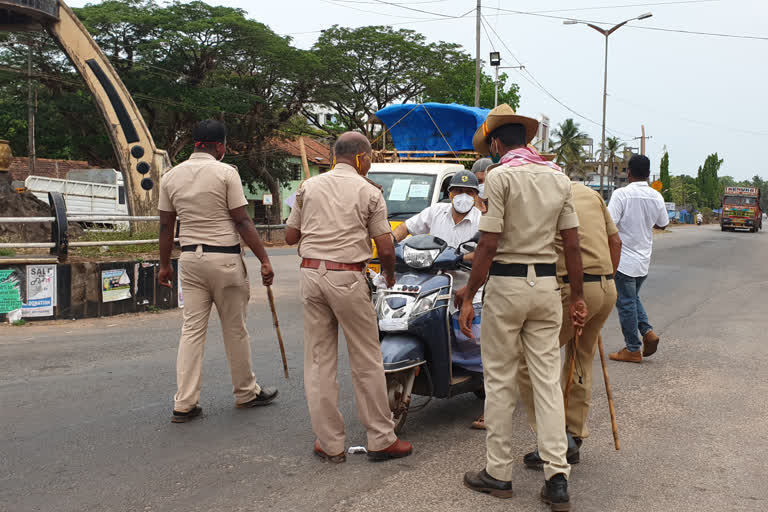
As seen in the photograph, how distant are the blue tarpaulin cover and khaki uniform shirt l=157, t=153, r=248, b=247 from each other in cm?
630

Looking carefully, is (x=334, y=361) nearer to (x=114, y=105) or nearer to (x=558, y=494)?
(x=558, y=494)

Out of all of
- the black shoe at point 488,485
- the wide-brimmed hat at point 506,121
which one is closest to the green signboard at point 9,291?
the wide-brimmed hat at point 506,121

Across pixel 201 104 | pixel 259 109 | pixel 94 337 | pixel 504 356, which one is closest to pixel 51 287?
pixel 94 337

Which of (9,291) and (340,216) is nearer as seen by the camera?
(340,216)

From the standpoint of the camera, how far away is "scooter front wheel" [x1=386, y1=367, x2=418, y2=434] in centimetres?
442

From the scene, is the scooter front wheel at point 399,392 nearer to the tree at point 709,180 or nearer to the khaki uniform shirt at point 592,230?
the khaki uniform shirt at point 592,230

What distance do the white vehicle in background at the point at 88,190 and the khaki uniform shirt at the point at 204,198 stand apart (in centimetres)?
2143

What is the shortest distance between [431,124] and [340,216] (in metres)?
7.50

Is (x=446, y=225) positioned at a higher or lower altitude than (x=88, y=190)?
lower

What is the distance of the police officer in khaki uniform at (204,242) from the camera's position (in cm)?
483

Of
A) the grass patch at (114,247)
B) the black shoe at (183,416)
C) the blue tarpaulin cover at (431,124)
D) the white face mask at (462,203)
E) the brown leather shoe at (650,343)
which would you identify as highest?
the blue tarpaulin cover at (431,124)

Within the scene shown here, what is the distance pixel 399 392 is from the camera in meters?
4.48

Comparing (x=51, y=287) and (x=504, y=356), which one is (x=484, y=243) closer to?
(x=504, y=356)

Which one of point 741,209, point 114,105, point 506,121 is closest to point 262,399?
point 506,121
